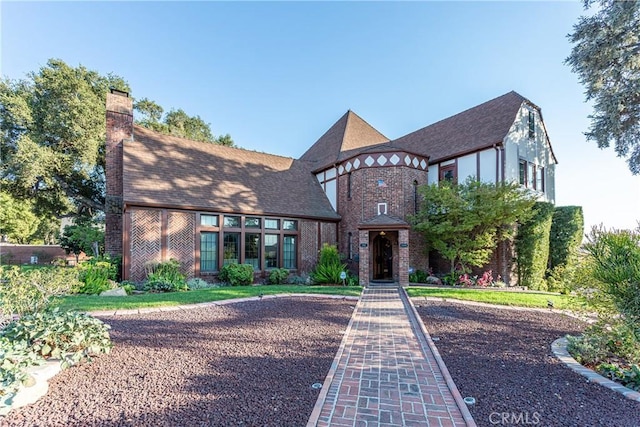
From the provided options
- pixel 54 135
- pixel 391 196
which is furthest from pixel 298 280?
pixel 54 135

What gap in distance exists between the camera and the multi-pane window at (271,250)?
14.8m

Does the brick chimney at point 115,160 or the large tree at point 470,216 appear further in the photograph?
the brick chimney at point 115,160

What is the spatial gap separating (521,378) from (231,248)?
39.8 feet

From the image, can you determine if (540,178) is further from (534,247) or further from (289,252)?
(289,252)

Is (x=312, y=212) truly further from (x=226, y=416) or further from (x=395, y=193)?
(x=226, y=416)

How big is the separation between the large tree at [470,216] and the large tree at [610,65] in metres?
4.66

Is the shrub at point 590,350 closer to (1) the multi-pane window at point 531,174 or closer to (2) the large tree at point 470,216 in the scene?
(2) the large tree at point 470,216

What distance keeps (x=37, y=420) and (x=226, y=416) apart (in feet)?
5.52

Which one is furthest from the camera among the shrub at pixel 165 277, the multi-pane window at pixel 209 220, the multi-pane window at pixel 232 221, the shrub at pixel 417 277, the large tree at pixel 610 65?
the shrub at pixel 417 277

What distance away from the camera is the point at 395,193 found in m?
14.4

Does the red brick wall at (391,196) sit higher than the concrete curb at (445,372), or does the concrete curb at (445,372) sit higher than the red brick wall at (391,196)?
the red brick wall at (391,196)

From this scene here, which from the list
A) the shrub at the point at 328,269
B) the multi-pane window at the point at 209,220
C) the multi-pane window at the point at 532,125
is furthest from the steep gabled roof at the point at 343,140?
the multi-pane window at the point at 532,125

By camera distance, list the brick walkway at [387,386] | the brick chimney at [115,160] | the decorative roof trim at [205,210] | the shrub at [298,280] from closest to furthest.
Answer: the brick walkway at [387,386] < the decorative roof trim at [205,210] < the brick chimney at [115,160] < the shrub at [298,280]
